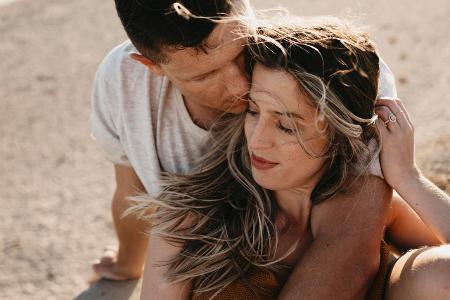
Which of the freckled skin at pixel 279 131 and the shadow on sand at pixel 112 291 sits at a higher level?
the freckled skin at pixel 279 131

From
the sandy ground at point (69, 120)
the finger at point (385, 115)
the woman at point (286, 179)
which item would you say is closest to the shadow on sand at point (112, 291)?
the sandy ground at point (69, 120)

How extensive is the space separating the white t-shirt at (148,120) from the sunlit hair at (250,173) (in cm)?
11

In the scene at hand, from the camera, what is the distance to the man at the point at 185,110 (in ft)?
8.61

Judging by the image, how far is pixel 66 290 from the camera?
371 centimetres

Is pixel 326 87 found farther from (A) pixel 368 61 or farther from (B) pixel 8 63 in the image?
(B) pixel 8 63

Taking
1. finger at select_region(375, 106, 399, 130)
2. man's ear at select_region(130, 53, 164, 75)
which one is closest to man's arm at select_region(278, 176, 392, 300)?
finger at select_region(375, 106, 399, 130)

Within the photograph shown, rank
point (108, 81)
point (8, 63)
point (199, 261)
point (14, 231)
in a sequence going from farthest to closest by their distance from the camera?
point (8, 63)
point (14, 231)
point (108, 81)
point (199, 261)

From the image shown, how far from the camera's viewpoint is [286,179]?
2.77 meters

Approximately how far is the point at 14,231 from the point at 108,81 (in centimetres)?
124

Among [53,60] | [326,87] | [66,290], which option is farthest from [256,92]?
[53,60]

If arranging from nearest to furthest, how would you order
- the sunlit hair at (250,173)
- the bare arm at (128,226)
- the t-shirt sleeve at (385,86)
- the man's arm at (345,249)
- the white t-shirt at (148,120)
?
the sunlit hair at (250,173), the man's arm at (345,249), the t-shirt sleeve at (385,86), the white t-shirt at (148,120), the bare arm at (128,226)

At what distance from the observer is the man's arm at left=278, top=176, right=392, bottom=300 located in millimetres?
2688

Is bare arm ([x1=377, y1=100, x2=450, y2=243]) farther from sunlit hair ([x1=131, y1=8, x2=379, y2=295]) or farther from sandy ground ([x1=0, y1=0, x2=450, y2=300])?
sandy ground ([x1=0, y1=0, x2=450, y2=300])

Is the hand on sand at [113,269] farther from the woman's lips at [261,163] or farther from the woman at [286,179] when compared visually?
the woman's lips at [261,163]
